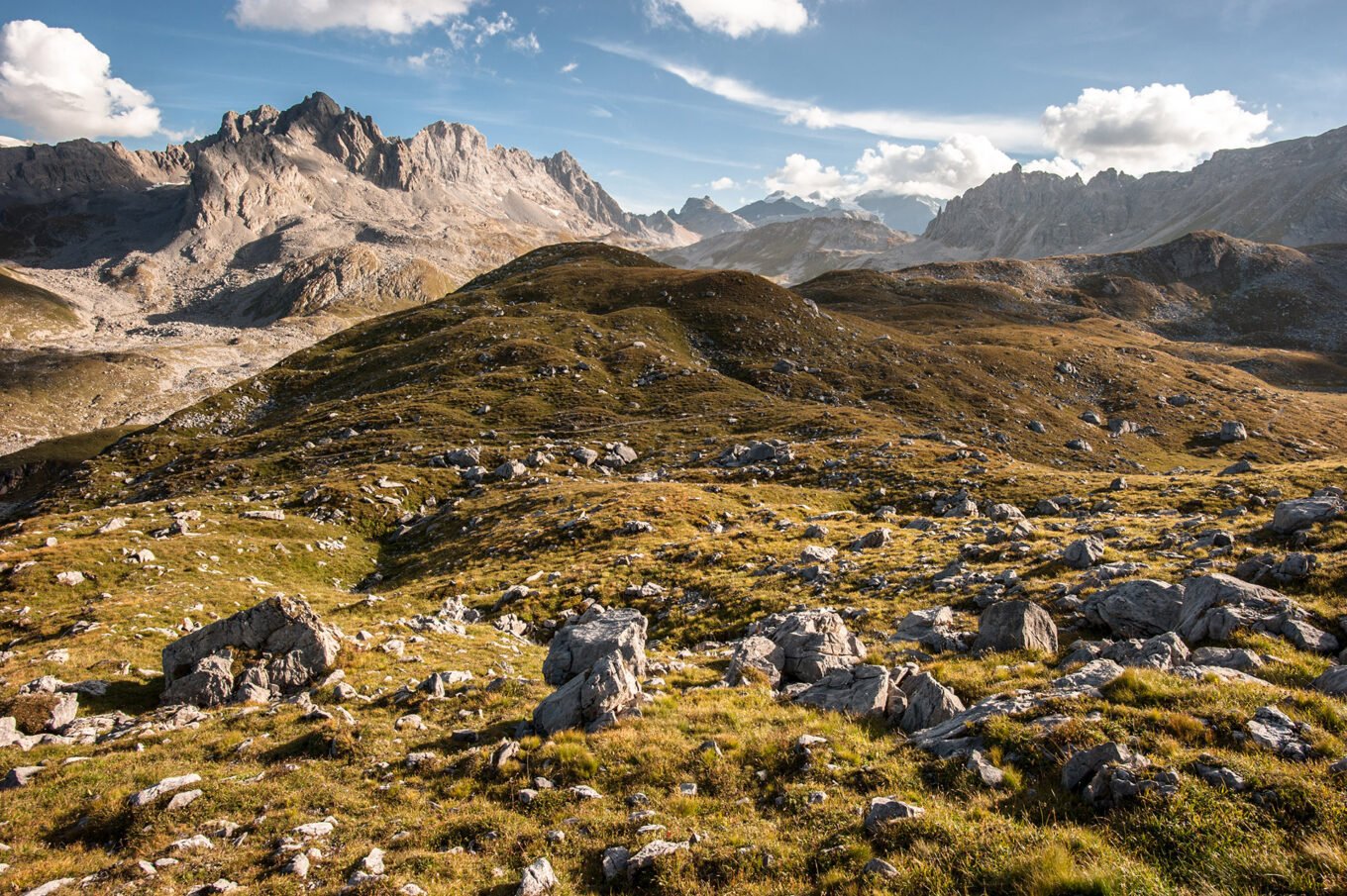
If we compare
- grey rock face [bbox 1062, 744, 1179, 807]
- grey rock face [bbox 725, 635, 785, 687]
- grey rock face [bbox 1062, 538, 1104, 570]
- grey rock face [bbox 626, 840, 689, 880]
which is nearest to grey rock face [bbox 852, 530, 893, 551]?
grey rock face [bbox 1062, 538, 1104, 570]

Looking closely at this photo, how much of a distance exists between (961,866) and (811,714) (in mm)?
6633

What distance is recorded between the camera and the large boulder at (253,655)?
64.7 feet

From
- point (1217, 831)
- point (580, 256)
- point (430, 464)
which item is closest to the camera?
point (1217, 831)

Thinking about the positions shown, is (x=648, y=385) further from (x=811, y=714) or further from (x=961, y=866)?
(x=961, y=866)

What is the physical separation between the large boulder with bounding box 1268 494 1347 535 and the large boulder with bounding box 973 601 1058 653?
15.7m

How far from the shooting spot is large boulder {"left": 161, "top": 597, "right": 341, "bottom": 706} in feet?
64.7

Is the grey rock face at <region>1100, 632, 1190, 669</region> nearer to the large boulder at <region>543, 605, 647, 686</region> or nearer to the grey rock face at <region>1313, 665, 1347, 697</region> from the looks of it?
the grey rock face at <region>1313, 665, 1347, 697</region>

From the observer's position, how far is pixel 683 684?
19.7m

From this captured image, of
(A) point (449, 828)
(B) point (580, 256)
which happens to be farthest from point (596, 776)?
(B) point (580, 256)

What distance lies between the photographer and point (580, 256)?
608 ft

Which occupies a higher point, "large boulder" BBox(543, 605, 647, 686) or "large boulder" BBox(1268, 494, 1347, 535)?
"large boulder" BBox(1268, 494, 1347, 535)

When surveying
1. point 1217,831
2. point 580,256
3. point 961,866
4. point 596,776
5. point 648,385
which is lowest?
point 596,776

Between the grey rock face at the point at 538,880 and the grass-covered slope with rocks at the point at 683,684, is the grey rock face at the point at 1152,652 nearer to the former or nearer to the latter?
the grass-covered slope with rocks at the point at 683,684

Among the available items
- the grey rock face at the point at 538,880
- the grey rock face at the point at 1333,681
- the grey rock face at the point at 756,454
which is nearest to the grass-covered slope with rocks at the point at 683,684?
the grey rock face at the point at 538,880
